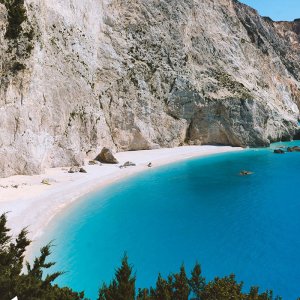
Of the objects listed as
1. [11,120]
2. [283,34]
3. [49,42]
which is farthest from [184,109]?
[283,34]

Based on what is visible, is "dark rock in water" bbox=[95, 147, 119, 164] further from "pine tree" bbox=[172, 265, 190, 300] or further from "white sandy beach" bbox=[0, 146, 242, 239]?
"pine tree" bbox=[172, 265, 190, 300]

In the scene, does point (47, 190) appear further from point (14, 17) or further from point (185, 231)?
point (14, 17)

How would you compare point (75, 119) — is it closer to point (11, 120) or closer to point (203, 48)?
point (11, 120)

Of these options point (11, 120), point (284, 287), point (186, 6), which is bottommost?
point (284, 287)

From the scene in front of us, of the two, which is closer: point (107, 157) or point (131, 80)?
point (107, 157)

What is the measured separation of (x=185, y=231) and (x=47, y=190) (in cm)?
1431

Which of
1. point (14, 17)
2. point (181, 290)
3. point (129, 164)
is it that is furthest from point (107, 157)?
point (181, 290)

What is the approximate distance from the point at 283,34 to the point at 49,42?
385 feet

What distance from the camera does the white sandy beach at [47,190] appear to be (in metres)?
23.5

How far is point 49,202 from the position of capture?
27.5 meters

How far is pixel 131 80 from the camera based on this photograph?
60.8 metres

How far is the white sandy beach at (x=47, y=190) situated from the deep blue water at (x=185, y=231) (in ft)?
4.06

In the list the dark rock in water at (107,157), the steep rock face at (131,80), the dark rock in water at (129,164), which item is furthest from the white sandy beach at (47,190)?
the steep rock face at (131,80)

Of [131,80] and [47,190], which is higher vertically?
[131,80]
